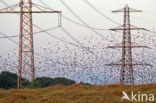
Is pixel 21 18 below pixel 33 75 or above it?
above

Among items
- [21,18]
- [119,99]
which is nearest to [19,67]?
[21,18]

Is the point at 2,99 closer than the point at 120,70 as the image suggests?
Yes

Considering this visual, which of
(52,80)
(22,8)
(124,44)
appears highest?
(22,8)

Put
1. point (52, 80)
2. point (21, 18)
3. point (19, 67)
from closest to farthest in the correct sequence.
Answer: point (19, 67)
point (21, 18)
point (52, 80)

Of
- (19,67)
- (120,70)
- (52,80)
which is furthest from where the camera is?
(52,80)

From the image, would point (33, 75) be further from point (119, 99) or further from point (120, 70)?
point (119, 99)

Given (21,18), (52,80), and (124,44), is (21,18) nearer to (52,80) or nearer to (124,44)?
(124,44)

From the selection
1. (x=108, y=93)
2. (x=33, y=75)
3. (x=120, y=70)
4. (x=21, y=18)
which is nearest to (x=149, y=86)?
(x=108, y=93)
